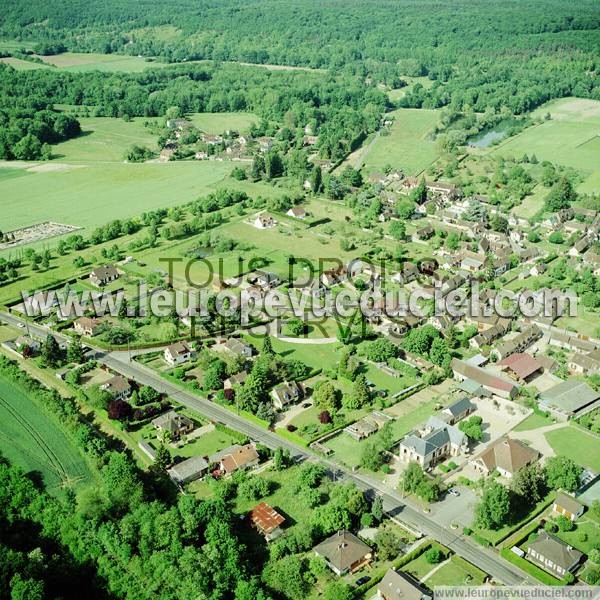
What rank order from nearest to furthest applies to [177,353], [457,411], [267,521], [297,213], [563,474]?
[267,521]
[563,474]
[457,411]
[177,353]
[297,213]

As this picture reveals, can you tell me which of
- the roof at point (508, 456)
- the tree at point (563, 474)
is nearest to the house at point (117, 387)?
the roof at point (508, 456)

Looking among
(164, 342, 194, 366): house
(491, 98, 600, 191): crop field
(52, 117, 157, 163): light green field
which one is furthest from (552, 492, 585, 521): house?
(52, 117, 157, 163): light green field

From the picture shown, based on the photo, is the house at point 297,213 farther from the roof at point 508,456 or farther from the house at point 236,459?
the roof at point 508,456

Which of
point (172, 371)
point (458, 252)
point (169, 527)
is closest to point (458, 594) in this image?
point (169, 527)

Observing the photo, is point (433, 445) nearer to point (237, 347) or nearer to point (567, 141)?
point (237, 347)

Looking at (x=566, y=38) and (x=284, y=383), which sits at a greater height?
(x=566, y=38)

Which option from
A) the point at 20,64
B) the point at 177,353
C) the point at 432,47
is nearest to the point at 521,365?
the point at 177,353

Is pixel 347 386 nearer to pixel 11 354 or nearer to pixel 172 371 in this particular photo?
pixel 172 371
